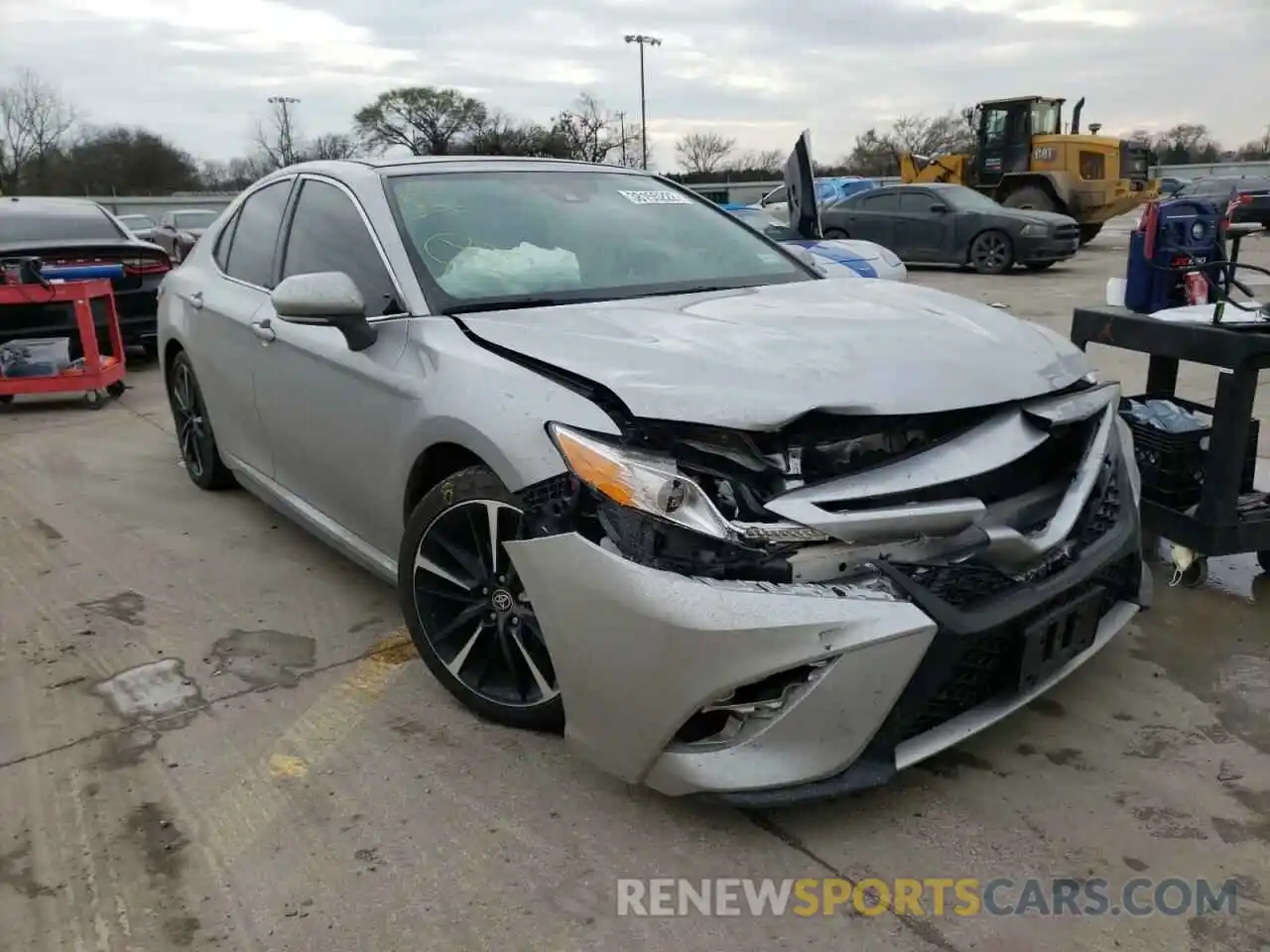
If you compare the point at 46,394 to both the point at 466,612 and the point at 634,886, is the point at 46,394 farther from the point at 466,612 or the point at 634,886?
the point at 634,886

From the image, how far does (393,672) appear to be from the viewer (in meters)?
3.16

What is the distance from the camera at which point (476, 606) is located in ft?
8.79

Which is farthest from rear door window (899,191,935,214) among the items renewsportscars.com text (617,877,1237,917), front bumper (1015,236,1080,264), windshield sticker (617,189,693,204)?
renewsportscars.com text (617,877,1237,917)

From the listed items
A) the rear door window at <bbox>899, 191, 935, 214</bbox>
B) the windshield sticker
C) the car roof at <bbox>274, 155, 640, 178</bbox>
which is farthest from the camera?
the rear door window at <bbox>899, 191, 935, 214</bbox>

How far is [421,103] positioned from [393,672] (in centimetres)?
7299

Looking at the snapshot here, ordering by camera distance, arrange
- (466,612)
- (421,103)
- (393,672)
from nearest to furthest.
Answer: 1. (466,612)
2. (393,672)
3. (421,103)

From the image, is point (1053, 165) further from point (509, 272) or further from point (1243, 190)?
point (509, 272)

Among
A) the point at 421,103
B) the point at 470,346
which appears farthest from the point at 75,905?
the point at 421,103

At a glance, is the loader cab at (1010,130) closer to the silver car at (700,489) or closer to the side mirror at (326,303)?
the silver car at (700,489)

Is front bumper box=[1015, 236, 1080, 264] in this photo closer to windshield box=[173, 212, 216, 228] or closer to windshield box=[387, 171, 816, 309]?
windshield box=[387, 171, 816, 309]

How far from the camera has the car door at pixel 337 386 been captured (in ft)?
9.78

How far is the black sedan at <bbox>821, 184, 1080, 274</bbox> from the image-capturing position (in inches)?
614

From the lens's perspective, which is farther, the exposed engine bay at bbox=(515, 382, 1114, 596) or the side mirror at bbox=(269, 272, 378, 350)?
the side mirror at bbox=(269, 272, 378, 350)

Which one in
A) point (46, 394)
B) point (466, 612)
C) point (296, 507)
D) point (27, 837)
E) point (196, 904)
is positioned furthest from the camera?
point (46, 394)
